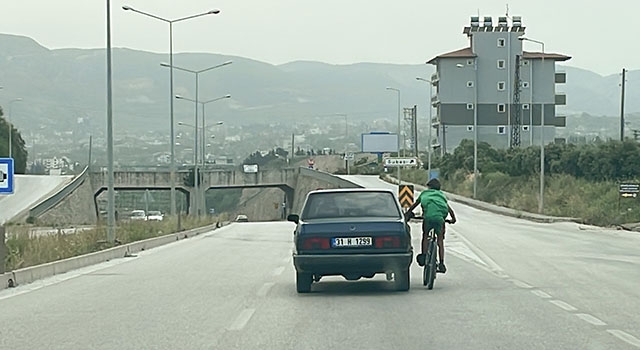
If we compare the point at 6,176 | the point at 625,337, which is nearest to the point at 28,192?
the point at 6,176

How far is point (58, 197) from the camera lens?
8412cm

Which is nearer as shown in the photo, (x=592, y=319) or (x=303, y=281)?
(x=592, y=319)

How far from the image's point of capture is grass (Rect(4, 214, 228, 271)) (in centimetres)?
2250

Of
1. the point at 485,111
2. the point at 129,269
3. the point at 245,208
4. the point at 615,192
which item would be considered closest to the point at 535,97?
the point at 485,111

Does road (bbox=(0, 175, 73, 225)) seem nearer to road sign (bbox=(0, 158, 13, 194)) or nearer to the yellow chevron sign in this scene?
the yellow chevron sign

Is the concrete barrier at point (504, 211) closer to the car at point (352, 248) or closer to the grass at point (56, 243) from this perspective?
the grass at point (56, 243)

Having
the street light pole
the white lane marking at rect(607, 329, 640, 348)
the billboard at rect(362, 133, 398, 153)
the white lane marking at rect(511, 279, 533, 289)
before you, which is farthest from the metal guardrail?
the white lane marking at rect(607, 329, 640, 348)

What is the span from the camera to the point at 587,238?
3769cm

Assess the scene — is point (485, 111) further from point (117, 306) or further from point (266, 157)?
point (117, 306)

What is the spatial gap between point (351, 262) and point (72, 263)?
997 centimetres

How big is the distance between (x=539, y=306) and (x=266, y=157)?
180068mm

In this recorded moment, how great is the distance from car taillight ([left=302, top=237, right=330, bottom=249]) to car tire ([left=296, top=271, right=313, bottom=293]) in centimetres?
58

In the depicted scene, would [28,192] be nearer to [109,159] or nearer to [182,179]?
[182,179]

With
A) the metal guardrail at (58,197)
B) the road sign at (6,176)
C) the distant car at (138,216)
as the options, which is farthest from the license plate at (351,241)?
the metal guardrail at (58,197)
